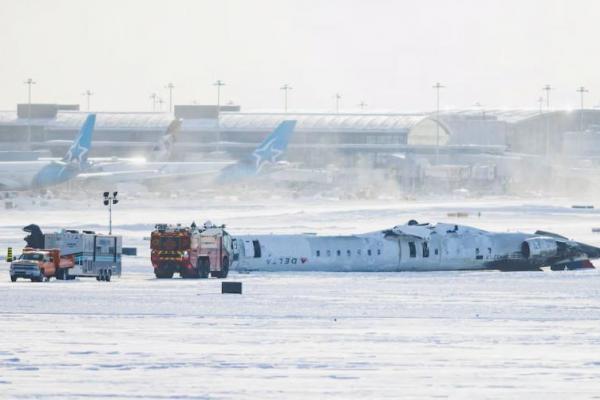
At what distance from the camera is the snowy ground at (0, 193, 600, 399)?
96.5 ft

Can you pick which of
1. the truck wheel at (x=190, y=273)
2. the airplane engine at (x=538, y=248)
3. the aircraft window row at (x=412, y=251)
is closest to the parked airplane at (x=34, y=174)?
the aircraft window row at (x=412, y=251)

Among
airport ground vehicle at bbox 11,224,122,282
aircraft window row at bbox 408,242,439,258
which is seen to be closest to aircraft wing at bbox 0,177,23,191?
aircraft window row at bbox 408,242,439,258

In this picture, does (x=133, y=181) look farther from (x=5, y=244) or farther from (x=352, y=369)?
(x=352, y=369)

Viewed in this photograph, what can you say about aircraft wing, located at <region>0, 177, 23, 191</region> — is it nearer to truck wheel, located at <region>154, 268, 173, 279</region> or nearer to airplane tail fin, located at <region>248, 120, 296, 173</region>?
airplane tail fin, located at <region>248, 120, 296, 173</region>

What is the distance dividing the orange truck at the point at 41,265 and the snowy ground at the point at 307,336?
75 cm

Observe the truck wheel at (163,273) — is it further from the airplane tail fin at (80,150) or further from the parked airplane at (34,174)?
the airplane tail fin at (80,150)

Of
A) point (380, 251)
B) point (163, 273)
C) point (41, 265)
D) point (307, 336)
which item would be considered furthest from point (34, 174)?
point (307, 336)

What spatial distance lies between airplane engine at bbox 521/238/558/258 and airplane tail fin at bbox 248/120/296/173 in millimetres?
94027

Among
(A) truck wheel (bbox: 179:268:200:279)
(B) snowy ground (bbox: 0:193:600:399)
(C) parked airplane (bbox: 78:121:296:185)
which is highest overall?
(C) parked airplane (bbox: 78:121:296:185)

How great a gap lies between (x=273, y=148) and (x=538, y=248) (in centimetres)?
9593

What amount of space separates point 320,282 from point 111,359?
81.6ft

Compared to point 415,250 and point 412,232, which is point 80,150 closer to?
point 412,232

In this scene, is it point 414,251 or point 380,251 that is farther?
point 414,251

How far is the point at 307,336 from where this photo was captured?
125 ft
